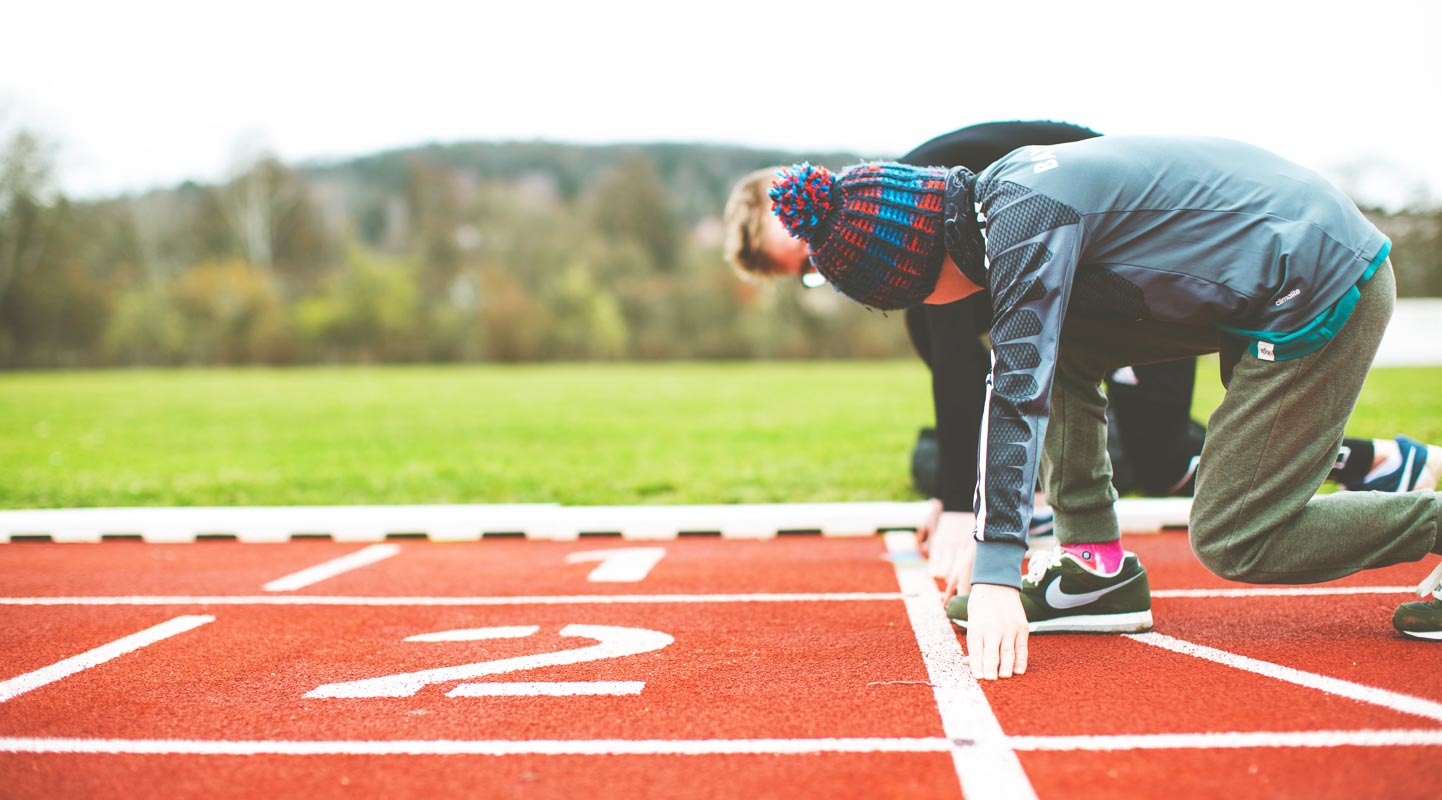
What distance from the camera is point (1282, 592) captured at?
3.57 metres

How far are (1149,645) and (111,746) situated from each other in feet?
9.01

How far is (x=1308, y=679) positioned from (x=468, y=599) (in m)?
2.81

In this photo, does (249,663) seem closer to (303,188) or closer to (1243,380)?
(1243,380)

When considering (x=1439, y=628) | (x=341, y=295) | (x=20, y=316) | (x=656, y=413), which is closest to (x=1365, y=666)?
(x=1439, y=628)

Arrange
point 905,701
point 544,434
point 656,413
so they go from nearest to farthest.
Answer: point 905,701
point 544,434
point 656,413

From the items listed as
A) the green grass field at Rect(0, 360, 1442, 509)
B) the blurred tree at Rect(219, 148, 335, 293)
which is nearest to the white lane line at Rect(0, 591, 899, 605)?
the green grass field at Rect(0, 360, 1442, 509)

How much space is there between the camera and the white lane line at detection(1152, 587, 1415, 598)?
3506 millimetres

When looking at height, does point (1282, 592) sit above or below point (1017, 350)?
below

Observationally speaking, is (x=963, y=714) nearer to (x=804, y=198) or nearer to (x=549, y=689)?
(x=549, y=689)

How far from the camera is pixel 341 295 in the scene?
6122 cm

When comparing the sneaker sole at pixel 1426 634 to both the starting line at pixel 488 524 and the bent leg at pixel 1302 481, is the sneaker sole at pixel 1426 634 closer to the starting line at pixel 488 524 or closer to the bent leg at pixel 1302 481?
the bent leg at pixel 1302 481

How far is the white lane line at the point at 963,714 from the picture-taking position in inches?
78.0

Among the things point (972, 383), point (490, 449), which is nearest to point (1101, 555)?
point (972, 383)

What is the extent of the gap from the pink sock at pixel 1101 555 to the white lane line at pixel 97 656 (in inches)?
117
